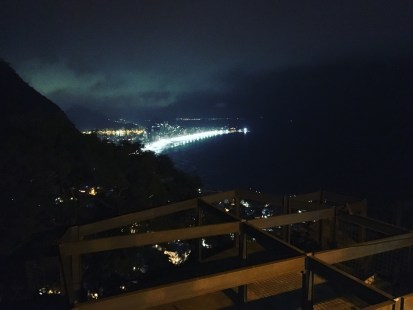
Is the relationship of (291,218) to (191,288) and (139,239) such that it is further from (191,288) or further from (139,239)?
(191,288)

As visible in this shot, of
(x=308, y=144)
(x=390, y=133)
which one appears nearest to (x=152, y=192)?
(x=308, y=144)

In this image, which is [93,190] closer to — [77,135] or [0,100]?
[77,135]

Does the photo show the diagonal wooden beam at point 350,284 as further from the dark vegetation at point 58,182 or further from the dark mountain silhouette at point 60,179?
the dark mountain silhouette at point 60,179

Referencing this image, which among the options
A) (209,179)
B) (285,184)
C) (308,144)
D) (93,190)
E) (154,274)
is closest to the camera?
(154,274)

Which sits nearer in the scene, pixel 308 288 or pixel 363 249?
pixel 308 288

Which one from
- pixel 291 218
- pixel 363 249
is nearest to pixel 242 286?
pixel 291 218

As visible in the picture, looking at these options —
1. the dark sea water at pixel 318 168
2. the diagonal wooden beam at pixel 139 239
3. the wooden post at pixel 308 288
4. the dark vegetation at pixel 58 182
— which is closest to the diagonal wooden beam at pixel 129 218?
the diagonal wooden beam at pixel 139 239
